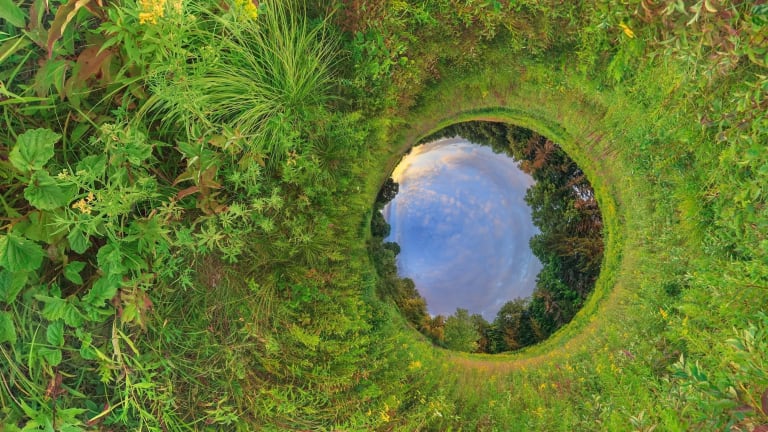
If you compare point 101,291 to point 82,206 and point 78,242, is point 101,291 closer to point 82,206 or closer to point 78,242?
point 78,242

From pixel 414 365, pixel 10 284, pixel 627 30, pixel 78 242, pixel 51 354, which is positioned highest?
pixel 627 30

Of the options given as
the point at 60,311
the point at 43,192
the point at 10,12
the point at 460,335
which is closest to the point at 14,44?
the point at 10,12

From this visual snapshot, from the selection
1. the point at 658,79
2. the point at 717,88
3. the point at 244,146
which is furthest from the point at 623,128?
the point at 244,146

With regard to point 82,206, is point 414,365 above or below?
above

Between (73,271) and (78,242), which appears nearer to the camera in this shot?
(78,242)

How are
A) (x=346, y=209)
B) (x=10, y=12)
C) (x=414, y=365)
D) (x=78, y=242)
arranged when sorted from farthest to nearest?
(x=414, y=365)
(x=346, y=209)
(x=78, y=242)
(x=10, y=12)

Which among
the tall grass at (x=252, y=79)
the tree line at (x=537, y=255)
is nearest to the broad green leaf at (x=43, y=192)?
the tall grass at (x=252, y=79)

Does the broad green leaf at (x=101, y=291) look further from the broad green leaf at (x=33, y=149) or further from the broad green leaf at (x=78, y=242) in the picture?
the broad green leaf at (x=33, y=149)
